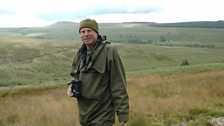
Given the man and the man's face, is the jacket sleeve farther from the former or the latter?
the man's face

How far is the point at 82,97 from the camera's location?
517 centimetres

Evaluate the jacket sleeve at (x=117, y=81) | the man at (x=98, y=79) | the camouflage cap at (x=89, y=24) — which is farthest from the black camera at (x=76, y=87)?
the camouflage cap at (x=89, y=24)

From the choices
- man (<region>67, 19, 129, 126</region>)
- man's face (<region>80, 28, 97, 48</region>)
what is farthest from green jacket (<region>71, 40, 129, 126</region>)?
man's face (<region>80, 28, 97, 48</region>)

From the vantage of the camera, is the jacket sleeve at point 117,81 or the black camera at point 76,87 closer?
the jacket sleeve at point 117,81

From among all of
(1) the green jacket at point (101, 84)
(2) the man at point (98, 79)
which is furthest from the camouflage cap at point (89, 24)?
(1) the green jacket at point (101, 84)

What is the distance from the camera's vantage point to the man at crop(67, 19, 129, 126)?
197 inches

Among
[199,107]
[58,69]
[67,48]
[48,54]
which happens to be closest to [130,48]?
Answer: [67,48]

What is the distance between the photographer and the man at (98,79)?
4.99 meters

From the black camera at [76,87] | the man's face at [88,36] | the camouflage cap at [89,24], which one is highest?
the camouflage cap at [89,24]

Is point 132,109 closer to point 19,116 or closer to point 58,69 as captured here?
point 19,116

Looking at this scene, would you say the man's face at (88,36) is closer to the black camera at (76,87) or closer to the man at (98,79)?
the man at (98,79)

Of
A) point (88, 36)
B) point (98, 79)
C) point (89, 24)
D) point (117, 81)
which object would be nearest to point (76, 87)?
point (98, 79)

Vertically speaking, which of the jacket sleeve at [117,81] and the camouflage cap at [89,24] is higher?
the camouflage cap at [89,24]

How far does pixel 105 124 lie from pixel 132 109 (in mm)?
6337
